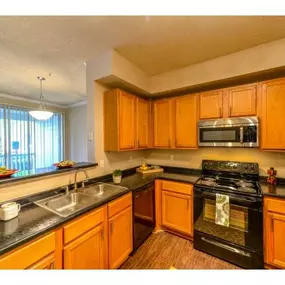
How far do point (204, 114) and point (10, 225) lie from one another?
8.19ft

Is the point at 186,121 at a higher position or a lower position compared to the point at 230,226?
higher

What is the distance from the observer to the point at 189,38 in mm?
1857

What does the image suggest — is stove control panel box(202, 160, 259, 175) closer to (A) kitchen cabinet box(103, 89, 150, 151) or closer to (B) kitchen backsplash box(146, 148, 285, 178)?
(B) kitchen backsplash box(146, 148, 285, 178)

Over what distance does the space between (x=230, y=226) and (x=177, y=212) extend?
70 centimetres

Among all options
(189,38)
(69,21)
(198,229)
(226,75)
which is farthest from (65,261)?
(226,75)

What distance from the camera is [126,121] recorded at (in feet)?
7.94

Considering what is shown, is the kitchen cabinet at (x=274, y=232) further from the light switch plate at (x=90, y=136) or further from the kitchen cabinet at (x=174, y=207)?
the light switch plate at (x=90, y=136)

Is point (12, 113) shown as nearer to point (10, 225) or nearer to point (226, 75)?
point (10, 225)

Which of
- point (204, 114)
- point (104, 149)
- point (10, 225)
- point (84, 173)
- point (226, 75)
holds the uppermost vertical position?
point (226, 75)

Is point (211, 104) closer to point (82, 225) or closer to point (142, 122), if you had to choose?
point (142, 122)

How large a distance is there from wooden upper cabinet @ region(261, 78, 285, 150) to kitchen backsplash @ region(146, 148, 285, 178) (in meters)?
0.33

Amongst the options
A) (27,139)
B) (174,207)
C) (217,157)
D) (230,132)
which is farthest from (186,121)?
(27,139)

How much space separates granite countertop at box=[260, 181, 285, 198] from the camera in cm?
168

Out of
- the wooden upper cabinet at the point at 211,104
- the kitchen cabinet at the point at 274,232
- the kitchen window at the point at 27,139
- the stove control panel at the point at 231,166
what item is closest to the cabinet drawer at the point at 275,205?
the kitchen cabinet at the point at 274,232
